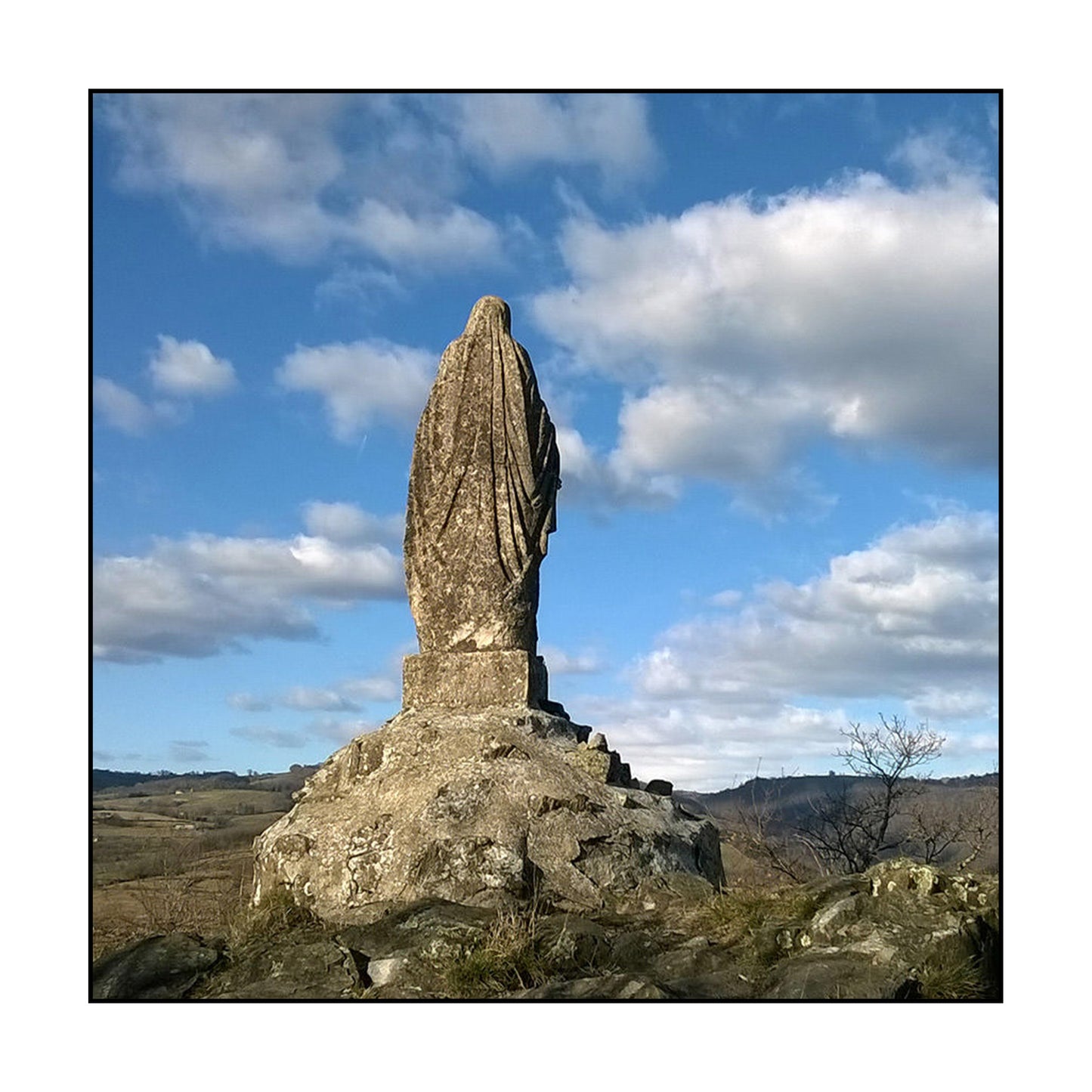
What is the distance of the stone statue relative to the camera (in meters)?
11.1

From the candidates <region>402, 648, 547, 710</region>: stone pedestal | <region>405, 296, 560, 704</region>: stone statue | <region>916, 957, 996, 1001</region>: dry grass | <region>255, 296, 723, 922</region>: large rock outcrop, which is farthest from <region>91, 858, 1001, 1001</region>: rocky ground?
<region>405, 296, 560, 704</region>: stone statue

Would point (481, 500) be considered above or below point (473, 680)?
above

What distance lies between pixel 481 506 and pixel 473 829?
3259 millimetres

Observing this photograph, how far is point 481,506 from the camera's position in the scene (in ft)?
37.1

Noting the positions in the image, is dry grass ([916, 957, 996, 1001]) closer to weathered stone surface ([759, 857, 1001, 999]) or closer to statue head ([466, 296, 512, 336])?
weathered stone surface ([759, 857, 1001, 999])

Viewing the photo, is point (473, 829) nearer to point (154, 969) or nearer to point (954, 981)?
point (154, 969)

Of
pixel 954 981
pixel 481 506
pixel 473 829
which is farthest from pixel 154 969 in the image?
pixel 954 981

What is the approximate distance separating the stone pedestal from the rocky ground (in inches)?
89.0

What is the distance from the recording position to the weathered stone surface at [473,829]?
920cm

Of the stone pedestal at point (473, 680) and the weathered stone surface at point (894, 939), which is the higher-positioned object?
the stone pedestal at point (473, 680)

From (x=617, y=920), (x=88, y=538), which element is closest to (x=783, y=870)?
(x=617, y=920)

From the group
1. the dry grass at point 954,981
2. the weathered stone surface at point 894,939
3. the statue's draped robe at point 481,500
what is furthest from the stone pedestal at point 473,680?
the dry grass at point 954,981

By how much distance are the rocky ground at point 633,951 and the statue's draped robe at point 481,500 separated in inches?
117

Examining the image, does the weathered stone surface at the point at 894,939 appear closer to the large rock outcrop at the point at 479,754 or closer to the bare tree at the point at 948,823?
the large rock outcrop at the point at 479,754
